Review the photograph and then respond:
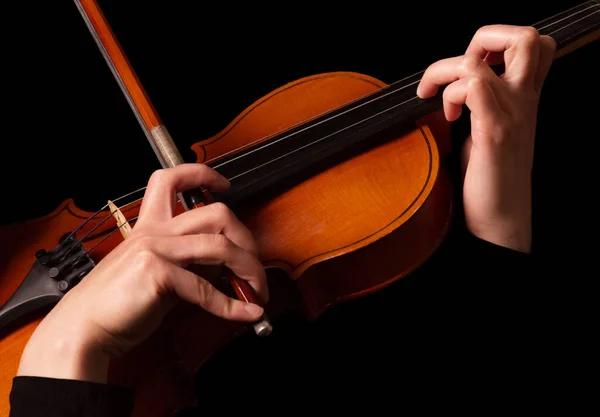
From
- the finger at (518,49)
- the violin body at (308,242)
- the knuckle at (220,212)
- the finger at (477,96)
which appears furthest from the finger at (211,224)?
the finger at (518,49)

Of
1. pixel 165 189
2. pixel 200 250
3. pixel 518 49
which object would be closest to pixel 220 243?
pixel 200 250

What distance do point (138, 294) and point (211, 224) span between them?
0.42 ft

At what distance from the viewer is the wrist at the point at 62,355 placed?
661 mm

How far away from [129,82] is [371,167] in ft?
1.45

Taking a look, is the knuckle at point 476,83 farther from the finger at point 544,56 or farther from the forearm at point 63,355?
the forearm at point 63,355

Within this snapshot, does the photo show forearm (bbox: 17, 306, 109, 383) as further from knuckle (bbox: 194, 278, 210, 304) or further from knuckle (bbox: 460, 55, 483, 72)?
knuckle (bbox: 460, 55, 483, 72)

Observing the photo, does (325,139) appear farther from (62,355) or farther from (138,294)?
(62,355)

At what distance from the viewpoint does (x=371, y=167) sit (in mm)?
917

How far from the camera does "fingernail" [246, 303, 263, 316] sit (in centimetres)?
64

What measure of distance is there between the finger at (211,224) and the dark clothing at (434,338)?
1.06 feet

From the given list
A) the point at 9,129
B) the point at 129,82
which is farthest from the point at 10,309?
the point at 9,129

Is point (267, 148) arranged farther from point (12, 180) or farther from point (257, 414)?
point (12, 180)

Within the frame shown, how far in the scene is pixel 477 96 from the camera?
0.83 metres

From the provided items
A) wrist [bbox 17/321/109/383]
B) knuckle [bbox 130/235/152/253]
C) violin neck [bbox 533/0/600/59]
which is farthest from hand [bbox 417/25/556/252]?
wrist [bbox 17/321/109/383]
